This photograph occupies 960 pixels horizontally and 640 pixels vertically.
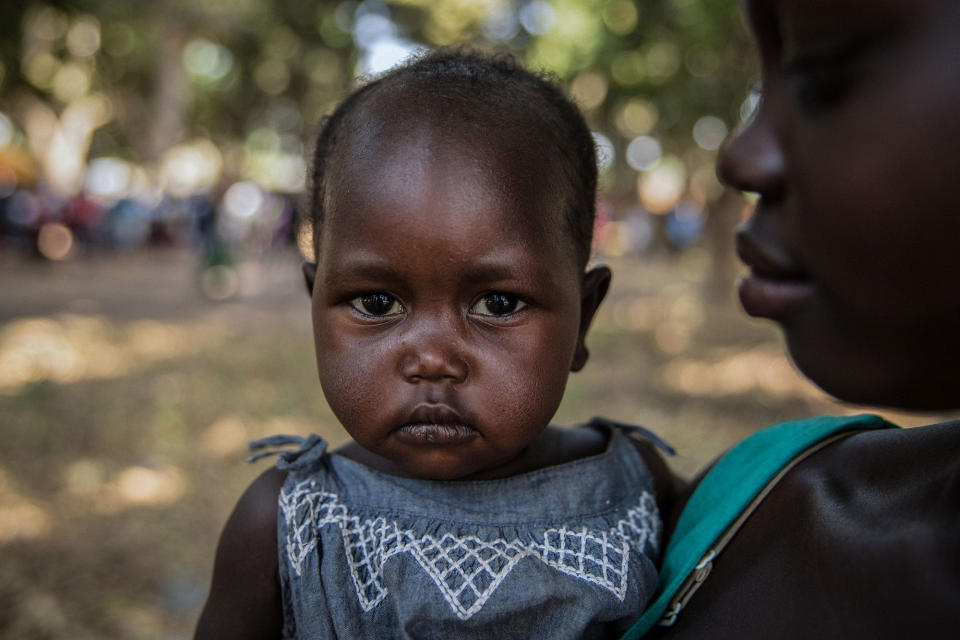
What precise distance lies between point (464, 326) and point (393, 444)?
0.24 m

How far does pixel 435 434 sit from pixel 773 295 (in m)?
0.61

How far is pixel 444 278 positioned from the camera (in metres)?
1.25

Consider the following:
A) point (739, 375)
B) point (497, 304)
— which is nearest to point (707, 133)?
point (739, 375)

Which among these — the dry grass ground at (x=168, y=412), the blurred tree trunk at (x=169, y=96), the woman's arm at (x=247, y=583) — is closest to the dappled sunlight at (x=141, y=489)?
the dry grass ground at (x=168, y=412)

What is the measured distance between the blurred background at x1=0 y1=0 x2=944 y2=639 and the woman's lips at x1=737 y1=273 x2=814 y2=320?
871 mm

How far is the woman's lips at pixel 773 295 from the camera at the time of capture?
0.87 metres

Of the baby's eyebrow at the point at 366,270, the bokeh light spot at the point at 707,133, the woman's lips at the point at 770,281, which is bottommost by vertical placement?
the baby's eyebrow at the point at 366,270

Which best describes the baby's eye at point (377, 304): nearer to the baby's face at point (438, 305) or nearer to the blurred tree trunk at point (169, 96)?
the baby's face at point (438, 305)

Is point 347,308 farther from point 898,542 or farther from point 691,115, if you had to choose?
point 691,115

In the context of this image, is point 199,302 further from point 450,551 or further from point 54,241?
point 450,551

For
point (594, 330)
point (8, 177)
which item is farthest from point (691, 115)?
point (8, 177)

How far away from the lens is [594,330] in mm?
10086

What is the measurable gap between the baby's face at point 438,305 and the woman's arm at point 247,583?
0.97ft

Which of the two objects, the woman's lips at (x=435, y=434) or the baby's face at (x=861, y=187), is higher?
the baby's face at (x=861, y=187)
